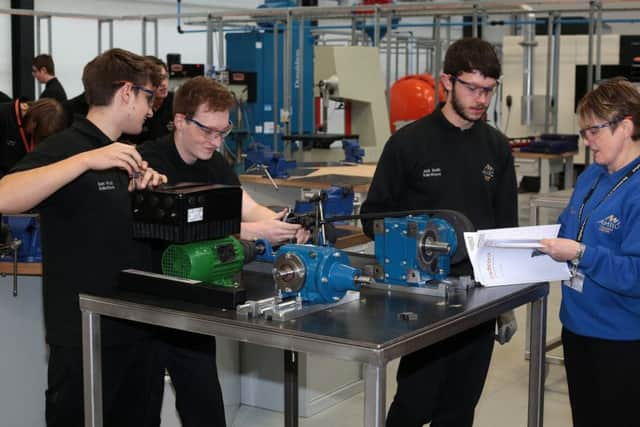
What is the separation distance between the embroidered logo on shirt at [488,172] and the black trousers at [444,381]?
16.5 inches

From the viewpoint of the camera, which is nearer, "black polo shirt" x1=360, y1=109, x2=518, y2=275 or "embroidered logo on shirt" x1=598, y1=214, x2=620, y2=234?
"embroidered logo on shirt" x1=598, y1=214, x2=620, y2=234

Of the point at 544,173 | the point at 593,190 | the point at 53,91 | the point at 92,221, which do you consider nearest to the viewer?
the point at 92,221

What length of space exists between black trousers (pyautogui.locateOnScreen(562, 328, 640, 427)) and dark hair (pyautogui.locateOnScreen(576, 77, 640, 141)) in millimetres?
555

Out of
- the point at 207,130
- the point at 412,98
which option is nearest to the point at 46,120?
the point at 207,130

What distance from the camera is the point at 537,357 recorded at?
7.64 ft

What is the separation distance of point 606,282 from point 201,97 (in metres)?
1.16

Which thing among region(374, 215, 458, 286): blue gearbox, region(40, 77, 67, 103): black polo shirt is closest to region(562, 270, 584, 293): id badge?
region(374, 215, 458, 286): blue gearbox

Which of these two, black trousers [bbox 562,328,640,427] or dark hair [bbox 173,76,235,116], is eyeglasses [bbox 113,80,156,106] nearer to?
dark hair [bbox 173,76,235,116]

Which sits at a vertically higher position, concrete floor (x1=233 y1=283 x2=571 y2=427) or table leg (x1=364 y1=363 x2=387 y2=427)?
table leg (x1=364 y1=363 x2=387 y2=427)

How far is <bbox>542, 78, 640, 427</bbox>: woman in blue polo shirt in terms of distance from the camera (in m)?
2.23

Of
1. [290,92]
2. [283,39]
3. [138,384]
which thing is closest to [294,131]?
[290,92]

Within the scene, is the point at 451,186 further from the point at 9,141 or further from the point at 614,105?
the point at 9,141

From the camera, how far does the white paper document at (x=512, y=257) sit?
6.70ft

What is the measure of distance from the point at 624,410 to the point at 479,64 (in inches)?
39.6
